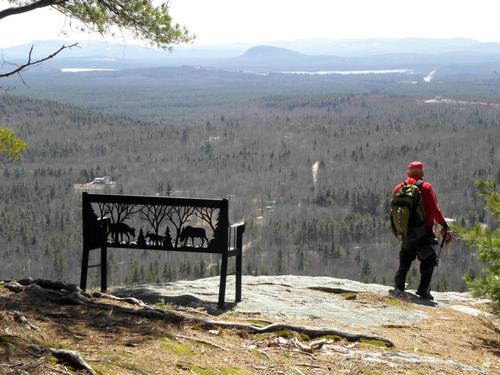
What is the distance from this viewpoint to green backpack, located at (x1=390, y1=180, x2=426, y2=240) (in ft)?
33.3

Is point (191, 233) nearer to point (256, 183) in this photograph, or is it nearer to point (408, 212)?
point (408, 212)

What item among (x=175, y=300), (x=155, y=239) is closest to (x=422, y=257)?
(x=175, y=300)

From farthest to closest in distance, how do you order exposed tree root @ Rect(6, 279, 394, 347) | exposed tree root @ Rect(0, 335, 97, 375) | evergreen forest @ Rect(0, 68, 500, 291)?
evergreen forest @ Rect(0, 68, 500, 291)
exposed tree root @ Rect(6, 279, 394, 347)
exposed tree root @ Rect(0, 335, 97, 375)

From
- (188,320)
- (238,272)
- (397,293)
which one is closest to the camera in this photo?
(188,320)

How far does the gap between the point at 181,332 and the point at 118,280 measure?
229 feet

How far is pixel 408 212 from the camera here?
402 inches

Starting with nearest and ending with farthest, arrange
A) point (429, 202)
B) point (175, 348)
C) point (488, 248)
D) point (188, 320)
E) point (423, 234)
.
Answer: point (175, 348), point (188, 320), point (488, 248), point (429, 202), point (423, 234)

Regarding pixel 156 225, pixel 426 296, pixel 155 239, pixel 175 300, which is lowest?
pixel 426 296

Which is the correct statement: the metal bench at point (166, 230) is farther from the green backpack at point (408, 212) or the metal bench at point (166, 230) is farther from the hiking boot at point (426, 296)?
the hiking boot at point (426, 296)

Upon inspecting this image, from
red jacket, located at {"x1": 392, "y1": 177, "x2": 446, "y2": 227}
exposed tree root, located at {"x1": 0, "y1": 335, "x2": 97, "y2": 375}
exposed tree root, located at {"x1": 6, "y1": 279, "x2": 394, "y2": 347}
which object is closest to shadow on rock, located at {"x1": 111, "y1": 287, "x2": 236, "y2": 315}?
exposed tree root, located at {"x1": 6, "y1": 279, "x2": 394, "y2": 347}

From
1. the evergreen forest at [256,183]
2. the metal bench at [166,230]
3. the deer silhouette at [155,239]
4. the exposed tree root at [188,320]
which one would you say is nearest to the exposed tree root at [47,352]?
the exposed tree root at [188,320]

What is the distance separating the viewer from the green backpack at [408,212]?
1015cm

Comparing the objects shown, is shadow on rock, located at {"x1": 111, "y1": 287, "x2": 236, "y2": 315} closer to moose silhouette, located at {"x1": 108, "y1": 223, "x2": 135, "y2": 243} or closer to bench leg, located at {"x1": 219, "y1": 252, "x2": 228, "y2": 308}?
bench leg, located at {"x1": 219, "y1": 252, "x2": 228, "y2": 308}

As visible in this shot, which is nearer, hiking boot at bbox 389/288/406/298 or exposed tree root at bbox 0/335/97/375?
exposed tree root at bbox 0/335/97/375
